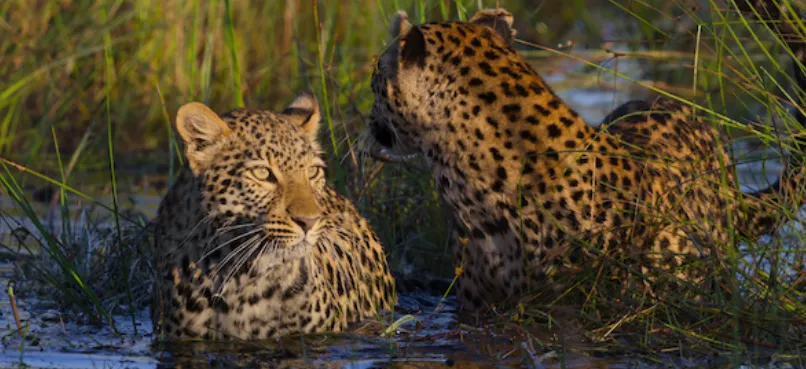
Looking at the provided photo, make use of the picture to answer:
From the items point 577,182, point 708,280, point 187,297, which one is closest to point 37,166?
point 187,297

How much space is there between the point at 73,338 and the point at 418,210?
8.95ft

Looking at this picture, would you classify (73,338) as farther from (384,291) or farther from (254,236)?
(384,291)

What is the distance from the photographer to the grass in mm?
6254

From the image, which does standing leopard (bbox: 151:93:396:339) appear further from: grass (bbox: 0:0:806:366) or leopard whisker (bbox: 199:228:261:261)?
grass (bbox: 0:0:806:366)

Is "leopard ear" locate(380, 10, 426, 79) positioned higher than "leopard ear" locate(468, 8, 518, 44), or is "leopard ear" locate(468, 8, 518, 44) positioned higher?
"leopard ear" locate(468, 8, 518, 44)

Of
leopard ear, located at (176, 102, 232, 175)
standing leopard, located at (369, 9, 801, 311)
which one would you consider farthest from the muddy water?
leopard ear, located at (176, 102, 232, 175)

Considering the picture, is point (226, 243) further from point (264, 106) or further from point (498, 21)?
point (264, 106)

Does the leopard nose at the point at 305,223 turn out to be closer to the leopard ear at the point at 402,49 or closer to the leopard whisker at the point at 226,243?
the leopard whisker at the point at 226,243

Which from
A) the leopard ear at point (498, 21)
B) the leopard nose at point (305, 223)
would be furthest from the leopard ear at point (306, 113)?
the leopard ear at point (498, 21)

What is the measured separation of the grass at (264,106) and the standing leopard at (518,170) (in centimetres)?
23

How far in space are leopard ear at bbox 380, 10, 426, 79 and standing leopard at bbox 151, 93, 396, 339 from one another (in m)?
0.60

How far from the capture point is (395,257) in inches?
344

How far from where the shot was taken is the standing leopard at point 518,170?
6.70 meters

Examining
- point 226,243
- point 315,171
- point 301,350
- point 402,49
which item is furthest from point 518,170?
point 226,243
